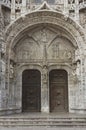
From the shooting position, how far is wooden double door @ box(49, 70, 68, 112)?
1151cm

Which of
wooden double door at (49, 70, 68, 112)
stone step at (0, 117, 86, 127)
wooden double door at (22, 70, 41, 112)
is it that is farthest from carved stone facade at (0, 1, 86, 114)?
stone step at (0, 117, 86, 127)

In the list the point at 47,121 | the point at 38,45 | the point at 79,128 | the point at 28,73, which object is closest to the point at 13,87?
the point at 28,73

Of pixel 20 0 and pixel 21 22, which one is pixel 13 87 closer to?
pixel 21 22

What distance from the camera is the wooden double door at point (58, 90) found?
453 inches

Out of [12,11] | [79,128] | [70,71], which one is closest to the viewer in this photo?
[79,128]

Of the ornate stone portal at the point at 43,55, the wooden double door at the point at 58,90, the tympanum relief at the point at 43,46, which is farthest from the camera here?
the tympanum relief at the point at 43,46

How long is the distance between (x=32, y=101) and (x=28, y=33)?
336cm

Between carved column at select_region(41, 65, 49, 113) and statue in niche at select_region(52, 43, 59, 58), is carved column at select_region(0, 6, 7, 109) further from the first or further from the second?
statue in niche at select_region(52, 43, 59, 58)

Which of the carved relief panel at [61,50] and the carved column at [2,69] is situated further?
the carved relief panel at [61,50]

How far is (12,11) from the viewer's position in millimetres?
10734

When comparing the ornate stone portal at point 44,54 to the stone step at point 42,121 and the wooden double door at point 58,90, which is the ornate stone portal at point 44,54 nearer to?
the wooden double door at point 58,90

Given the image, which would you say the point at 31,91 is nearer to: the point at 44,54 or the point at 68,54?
the point at 44,54

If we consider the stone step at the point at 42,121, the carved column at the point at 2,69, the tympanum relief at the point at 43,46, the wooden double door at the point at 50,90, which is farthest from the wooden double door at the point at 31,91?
the stone step at the point at 42,121

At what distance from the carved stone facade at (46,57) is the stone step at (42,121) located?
171 centimetres
